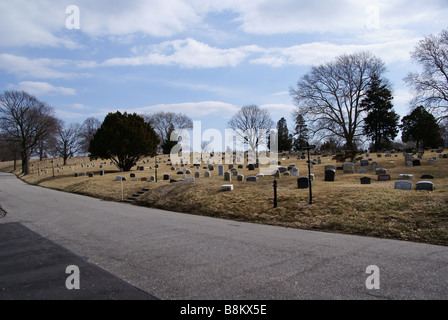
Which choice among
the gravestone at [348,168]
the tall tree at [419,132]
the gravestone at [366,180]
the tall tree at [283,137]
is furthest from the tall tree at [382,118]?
the gravestone at [366,180]

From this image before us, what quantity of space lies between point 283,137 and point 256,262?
73.8 meters

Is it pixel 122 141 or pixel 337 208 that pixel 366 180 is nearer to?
pixel 337 208

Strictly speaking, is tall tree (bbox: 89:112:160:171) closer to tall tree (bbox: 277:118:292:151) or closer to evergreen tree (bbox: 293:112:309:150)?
evergreen tree (bbox: 293:112:309:150)

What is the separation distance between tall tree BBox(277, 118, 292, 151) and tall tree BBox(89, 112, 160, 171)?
40652 mm

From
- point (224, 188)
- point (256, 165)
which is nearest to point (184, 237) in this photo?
point (224, 188)

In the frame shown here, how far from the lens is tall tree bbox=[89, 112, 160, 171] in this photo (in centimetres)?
4025

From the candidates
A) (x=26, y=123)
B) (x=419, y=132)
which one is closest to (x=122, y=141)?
(x=26, y=123)

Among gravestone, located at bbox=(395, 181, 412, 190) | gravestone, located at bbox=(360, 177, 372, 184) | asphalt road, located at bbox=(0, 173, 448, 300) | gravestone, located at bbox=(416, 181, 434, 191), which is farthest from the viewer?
gravestone, located at bbox=(360, 177, 372, 184)

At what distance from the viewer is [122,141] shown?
4038cm

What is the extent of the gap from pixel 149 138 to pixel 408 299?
42.1 m

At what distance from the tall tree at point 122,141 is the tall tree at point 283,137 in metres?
40.7

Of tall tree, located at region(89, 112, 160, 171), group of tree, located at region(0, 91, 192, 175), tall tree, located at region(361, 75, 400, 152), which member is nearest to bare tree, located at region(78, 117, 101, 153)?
group of tree, located at region(0, 91, 192, 175)

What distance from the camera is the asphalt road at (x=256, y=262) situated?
4.43m

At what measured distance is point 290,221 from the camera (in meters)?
10.8
